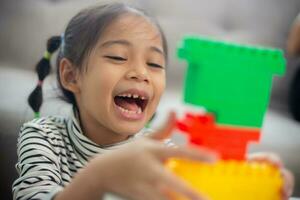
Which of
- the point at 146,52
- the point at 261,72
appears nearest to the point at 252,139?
the point at 261,72

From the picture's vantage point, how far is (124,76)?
688 millimetres

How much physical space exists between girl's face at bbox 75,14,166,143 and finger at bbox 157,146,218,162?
1.01 feet

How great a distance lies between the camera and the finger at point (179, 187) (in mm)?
372

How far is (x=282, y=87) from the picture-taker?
1191 mm

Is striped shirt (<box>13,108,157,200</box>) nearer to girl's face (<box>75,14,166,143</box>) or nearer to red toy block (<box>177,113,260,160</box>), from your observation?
girl's face (<box>75,14,166,143</box>)

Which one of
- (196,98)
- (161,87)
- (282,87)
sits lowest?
(282,87)

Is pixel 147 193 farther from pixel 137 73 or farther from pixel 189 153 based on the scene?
pixel 137 73

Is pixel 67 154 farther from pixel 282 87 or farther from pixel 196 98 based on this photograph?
pixel 282 87

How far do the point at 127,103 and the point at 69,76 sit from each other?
0.15 metres

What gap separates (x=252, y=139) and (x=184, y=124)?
0.21ft

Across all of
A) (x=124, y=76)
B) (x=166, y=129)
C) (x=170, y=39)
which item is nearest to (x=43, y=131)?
(x=124, y=76)

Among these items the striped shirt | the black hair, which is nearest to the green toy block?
the striped shirt

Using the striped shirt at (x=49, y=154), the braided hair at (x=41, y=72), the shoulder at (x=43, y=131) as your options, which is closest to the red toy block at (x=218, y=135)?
the striped shirt at (x=49, y=154)

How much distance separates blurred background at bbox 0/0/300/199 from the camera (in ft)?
3.27
